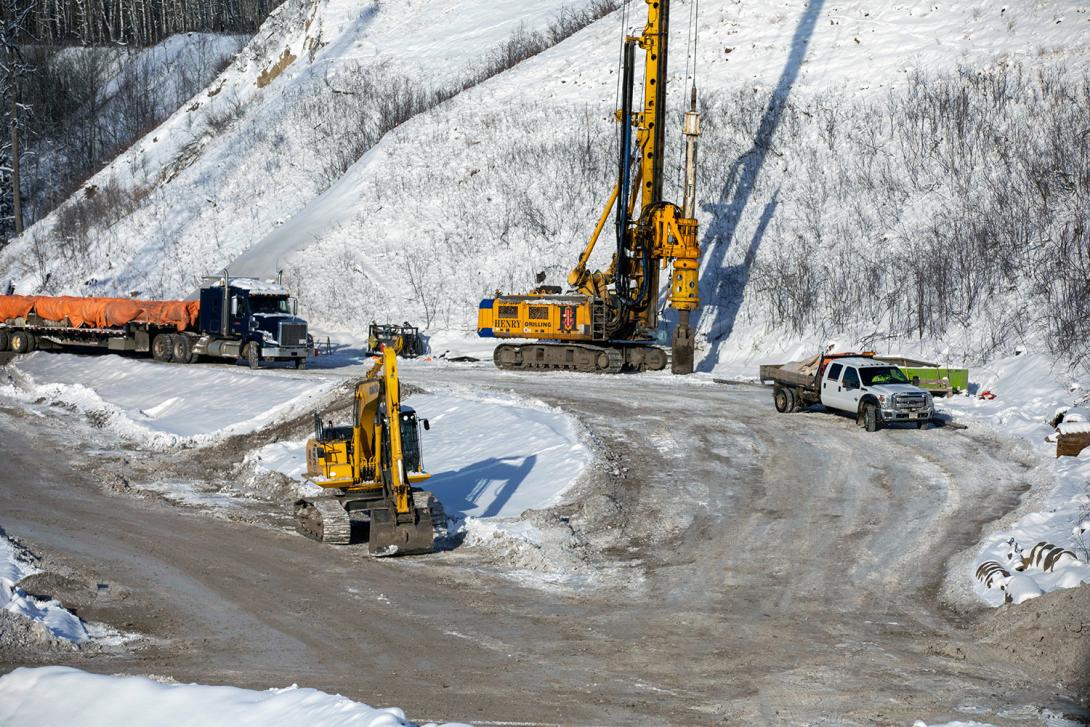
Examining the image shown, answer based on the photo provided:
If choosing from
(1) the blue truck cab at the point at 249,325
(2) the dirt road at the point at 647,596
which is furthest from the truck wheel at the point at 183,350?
(2) the dirt road at the point at 647,596

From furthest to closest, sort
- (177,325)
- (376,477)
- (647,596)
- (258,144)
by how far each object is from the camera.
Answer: (258,144) < (177,325) < (376,477) < (647,596)

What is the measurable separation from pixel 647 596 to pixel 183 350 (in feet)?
93.8

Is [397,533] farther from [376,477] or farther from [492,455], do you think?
[492,455]

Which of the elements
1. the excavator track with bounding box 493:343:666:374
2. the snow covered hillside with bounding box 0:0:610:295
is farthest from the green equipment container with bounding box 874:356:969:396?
the snow covered hillside with bounding box 0:0:610:295

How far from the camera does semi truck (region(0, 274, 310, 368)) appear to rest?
38.8 meters

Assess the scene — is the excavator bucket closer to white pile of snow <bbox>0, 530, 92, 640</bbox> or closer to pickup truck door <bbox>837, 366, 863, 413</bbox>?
white pile of snow <bbox>0, 530, 92, 640</bbox>

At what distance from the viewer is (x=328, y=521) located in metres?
18.5

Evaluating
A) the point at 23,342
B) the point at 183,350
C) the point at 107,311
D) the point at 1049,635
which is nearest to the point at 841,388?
the point at 1049,635

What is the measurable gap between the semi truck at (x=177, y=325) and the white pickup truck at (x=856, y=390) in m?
17.4

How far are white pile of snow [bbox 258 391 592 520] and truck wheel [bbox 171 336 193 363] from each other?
48.3ft

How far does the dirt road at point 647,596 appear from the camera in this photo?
39.0ft

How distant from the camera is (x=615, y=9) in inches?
2462

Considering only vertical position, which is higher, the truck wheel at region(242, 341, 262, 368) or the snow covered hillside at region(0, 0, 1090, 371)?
the snow covered hillside at region(0, 0, 1090, 371)

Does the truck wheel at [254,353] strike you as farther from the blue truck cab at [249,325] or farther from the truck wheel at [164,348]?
the truck wheel at [164,348]
